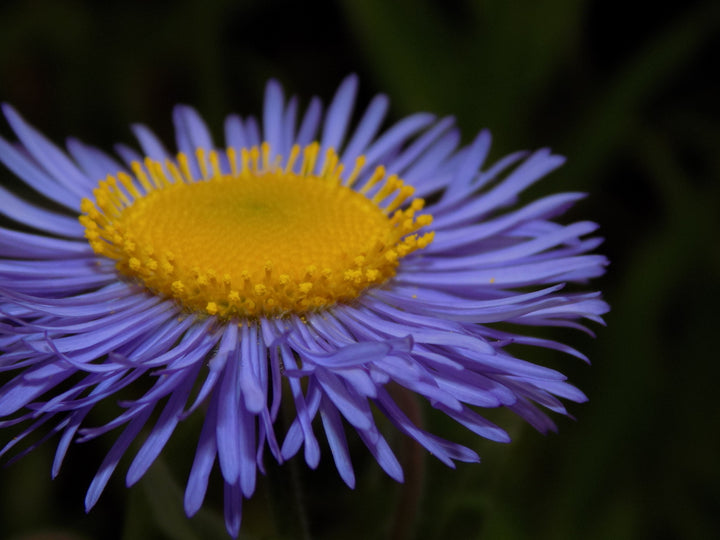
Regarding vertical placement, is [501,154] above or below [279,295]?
above

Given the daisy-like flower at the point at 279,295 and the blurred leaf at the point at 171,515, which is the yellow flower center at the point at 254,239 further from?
the blurred leaf at the point at 171,515

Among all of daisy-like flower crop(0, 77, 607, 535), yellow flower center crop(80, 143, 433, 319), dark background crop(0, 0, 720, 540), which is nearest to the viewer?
daisy-like flower crop(0, 77, 607, 535)

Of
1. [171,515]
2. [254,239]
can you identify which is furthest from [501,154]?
[171,515]

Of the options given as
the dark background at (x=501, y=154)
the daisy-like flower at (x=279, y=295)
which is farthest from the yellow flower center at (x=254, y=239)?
the dark background at (x=501, y=154)

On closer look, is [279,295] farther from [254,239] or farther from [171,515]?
[171,515]

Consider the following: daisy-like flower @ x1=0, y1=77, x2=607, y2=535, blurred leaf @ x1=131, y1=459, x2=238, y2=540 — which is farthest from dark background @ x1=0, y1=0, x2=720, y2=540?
daisy-like flower @ x1=0, y1=77, x2=607, y2=535

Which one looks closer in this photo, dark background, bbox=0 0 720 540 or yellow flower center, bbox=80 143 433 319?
yellow flower center, bbox=80 143 433 319

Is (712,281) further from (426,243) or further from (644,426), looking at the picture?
(426,243)

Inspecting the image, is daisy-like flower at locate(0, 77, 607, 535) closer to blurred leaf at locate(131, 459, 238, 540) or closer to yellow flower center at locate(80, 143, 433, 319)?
yellow flower center at locate(80, 143, 433, 319)

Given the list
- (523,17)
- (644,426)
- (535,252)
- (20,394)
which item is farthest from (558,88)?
(20,394)
